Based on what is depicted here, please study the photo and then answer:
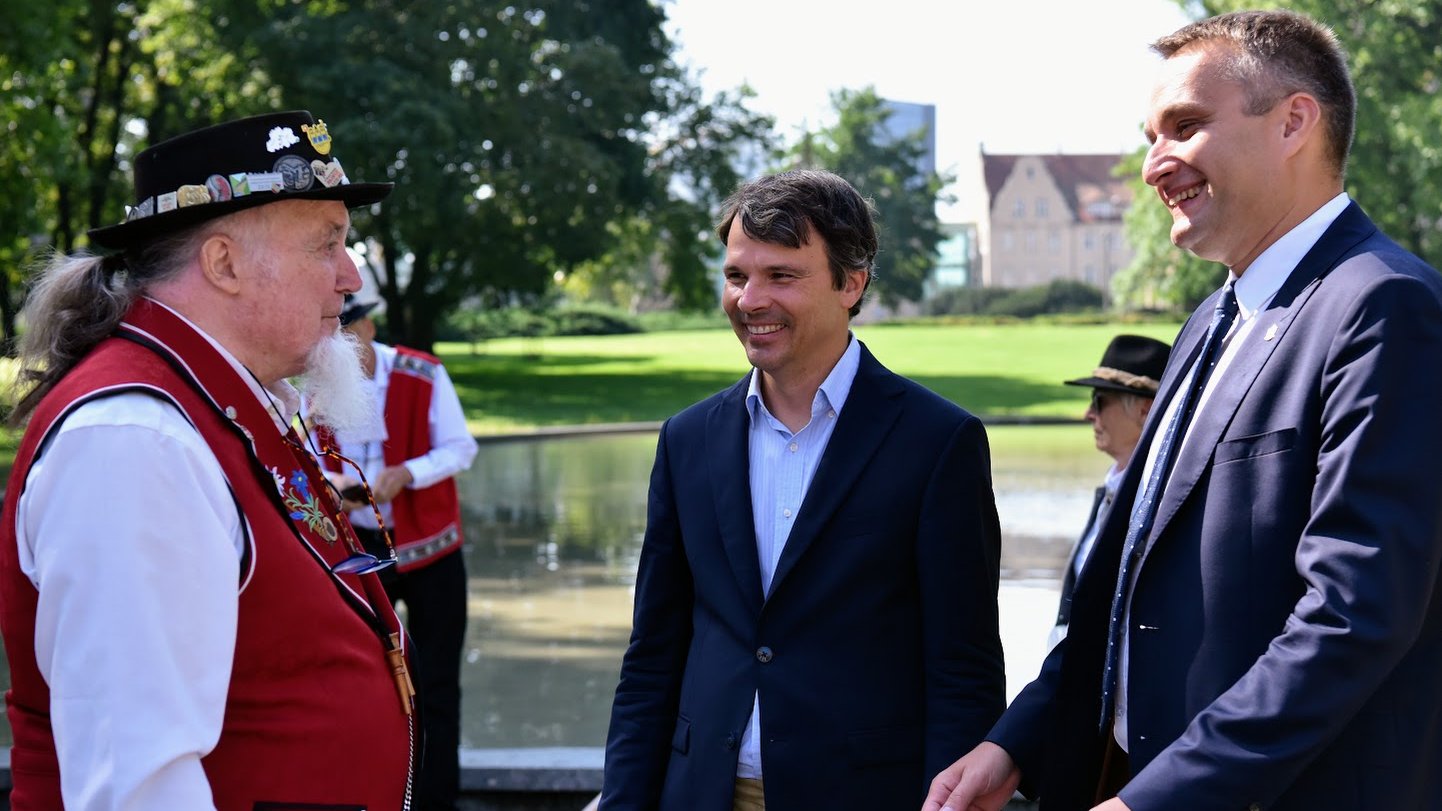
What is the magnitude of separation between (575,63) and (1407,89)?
71.4ft

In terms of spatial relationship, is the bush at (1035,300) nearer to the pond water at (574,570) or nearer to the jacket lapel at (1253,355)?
the pond water at (574,570)

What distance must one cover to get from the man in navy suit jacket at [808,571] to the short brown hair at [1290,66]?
921 millimetres

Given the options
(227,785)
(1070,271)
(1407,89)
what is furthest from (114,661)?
(1070,271)

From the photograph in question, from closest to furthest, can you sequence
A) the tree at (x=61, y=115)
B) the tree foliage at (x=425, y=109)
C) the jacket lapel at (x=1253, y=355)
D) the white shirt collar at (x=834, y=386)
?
the jacket lapel at (x=1253, y=355)
the white shirt collar at (x=834, y=386)
the tree at (x=61, y=115)
the tree foliage at (x=425, y=109)

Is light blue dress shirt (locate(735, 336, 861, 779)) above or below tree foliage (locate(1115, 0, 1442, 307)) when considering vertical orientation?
below

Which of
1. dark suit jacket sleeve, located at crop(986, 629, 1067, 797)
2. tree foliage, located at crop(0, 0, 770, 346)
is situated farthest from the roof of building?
dark suit jacket sleeve, located at crop(986, 629, 1067, 797)

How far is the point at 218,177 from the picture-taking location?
241 cm

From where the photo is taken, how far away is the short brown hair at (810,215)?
302 centimetres

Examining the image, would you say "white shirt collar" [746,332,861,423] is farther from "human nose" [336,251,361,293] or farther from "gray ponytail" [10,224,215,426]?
"gray ponytail" [10,224,215,426]

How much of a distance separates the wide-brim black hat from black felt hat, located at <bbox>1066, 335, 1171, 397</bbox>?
3.10 meters

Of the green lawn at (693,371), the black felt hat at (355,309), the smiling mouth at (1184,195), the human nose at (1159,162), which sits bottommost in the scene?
the green lawn at (693,371)

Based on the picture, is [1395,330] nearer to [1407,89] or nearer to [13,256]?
[13,256]

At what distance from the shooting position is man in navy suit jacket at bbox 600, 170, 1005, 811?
2.87 metres

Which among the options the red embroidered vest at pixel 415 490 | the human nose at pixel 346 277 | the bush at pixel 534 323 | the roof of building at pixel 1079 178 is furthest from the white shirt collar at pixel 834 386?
the roof of building at pixel 1079 178
